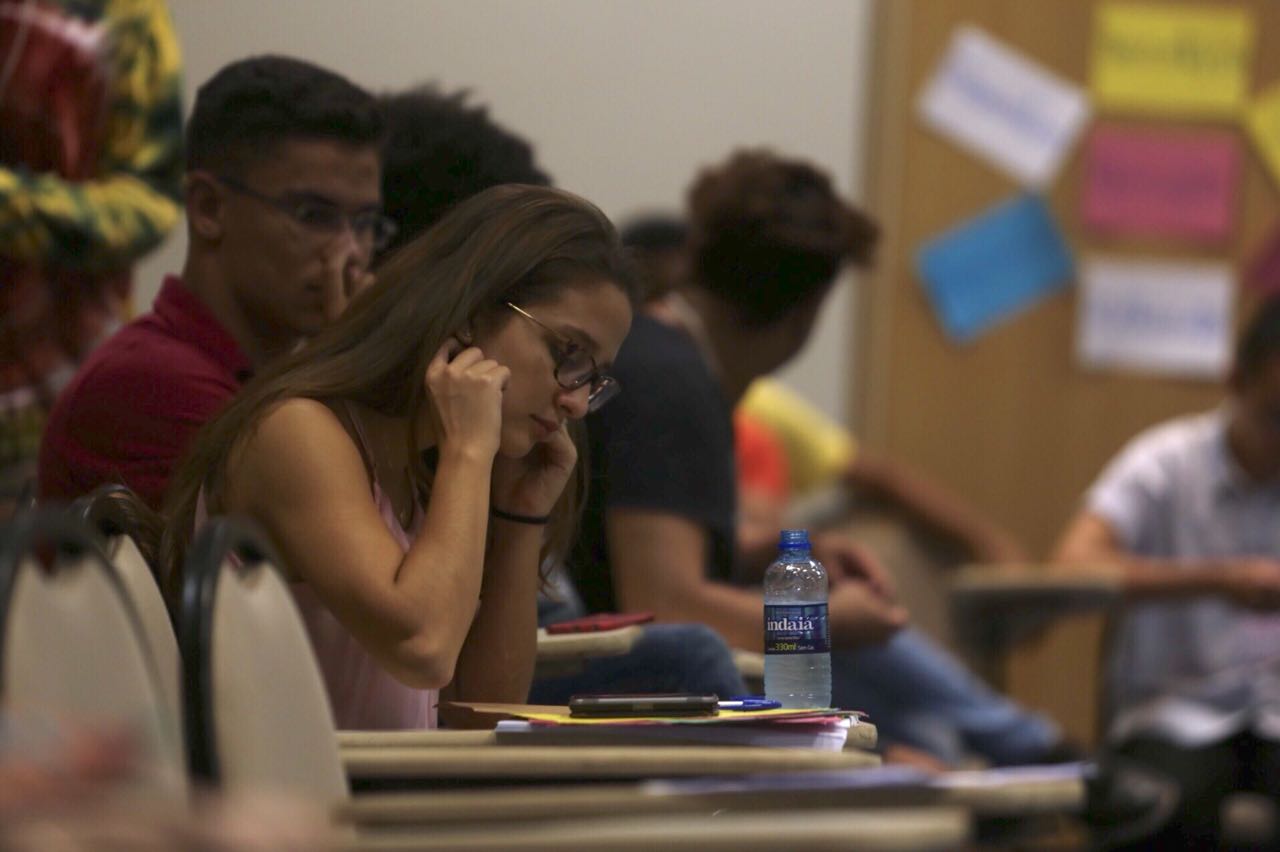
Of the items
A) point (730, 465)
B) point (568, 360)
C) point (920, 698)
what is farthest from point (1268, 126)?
point (568, 360)

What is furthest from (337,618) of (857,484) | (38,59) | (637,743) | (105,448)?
(857,484)

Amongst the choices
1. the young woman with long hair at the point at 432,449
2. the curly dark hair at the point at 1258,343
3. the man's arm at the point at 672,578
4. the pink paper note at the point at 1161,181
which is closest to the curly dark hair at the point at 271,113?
the young woman with long hair at the point at 432,449

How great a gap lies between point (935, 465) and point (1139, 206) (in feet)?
2.35

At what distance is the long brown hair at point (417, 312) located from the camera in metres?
1.58

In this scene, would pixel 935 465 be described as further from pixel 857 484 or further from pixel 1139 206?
pixel 1139 206

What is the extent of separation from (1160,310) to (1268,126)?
0.46 meters

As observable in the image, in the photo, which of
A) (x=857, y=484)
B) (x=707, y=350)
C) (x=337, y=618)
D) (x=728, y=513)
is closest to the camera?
(x=337, y=618)

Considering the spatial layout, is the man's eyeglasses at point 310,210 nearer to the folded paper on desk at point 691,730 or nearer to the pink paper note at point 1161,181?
the folded paper on desk at point 691,730

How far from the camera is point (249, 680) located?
1.15 m

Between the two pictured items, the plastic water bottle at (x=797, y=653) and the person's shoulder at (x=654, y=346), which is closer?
the plastic water bottle at (x=797, y=653)

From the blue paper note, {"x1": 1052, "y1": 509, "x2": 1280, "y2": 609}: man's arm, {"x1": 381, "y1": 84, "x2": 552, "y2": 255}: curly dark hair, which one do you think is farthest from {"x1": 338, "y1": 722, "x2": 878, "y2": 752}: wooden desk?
the blue paper note

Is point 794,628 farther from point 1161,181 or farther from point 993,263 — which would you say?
point 1161,181

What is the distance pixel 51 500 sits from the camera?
72.1 inches

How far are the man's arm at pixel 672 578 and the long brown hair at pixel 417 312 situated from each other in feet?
2.09
